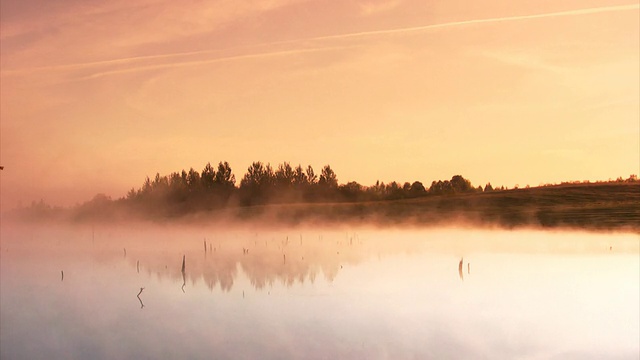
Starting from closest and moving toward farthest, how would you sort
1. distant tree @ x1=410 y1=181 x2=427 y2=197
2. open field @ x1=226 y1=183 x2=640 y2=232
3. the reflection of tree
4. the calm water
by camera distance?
the calm water
the reflection of tree
open field @ x1=226 y1=183 x2=640 y2=232
distant tree @ x1=410 y1=181 x2=427 y2=197

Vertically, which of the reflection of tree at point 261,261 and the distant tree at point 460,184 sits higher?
the distant tree at point 460,184

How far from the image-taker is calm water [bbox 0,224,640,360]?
20844 mm

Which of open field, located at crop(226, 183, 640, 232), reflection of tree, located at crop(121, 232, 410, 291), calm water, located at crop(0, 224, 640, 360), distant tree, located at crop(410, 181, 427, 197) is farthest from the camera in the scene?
distant tree, located at crop(410, 181, 427, 197)

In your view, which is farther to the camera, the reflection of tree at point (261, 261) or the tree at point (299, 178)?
the tree at point (299, 178)

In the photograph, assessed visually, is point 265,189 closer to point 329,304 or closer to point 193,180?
point 193,180

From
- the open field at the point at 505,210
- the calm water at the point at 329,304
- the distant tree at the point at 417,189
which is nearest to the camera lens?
the calm water at the point at 329,304

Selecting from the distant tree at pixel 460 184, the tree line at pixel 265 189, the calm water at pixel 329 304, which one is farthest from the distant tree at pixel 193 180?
the calm water at pixel 329 304

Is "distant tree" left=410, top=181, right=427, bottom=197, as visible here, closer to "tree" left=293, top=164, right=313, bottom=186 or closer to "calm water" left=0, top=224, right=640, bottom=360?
"tree" left=293, top=164, right=313, bottom=186

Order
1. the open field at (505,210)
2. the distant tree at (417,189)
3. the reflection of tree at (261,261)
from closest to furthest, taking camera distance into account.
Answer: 1. the reflection of tree at (261,261)
2. the open field at (505,210)
3. the distant tree at (417,189)

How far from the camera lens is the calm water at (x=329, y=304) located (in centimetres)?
2084

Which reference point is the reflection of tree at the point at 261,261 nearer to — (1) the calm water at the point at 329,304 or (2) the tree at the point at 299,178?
(1) the calm water at the point at 329,304

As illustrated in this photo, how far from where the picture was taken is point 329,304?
26.4 m

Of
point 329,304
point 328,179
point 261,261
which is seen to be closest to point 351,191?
point 328,179

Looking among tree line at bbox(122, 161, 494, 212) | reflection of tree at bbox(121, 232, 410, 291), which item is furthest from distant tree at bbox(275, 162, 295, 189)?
reflection of tree at bbox(121, 232, 410, 291)
